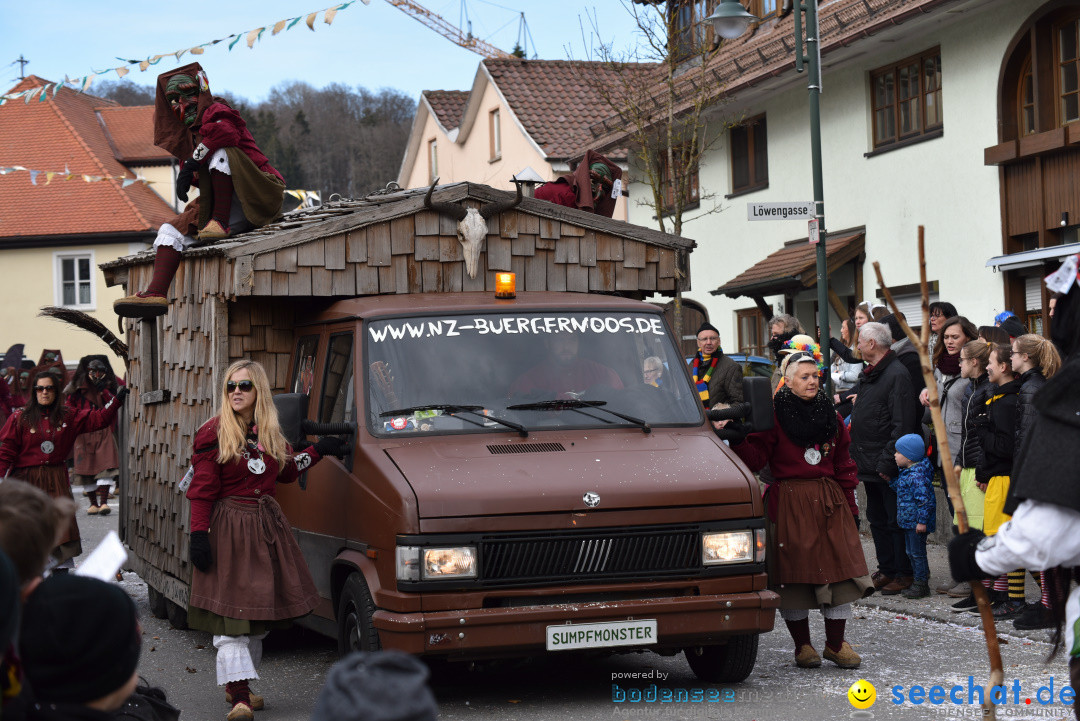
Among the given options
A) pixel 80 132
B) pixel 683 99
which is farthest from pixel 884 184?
pixel 80 132

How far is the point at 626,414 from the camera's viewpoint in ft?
25.0

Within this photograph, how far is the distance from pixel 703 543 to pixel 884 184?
15696 mm

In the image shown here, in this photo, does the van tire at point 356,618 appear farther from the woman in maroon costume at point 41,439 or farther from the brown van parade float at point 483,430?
the woman in maroon costume at point 41,439

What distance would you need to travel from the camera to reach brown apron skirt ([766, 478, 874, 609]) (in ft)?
25.3

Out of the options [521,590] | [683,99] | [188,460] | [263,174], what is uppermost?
[683,99]

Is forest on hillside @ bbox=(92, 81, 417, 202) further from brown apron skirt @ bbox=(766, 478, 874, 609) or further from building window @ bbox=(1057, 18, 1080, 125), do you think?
brown apron skirt @ bbox=(766, 478, 874, 609)

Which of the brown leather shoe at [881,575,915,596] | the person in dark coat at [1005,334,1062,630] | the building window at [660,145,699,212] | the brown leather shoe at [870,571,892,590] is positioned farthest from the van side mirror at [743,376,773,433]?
the building window at [660,145,699,212]

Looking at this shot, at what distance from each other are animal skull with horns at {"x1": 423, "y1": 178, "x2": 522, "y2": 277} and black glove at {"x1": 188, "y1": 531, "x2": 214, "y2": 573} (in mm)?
2675

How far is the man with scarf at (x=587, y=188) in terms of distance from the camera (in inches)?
447

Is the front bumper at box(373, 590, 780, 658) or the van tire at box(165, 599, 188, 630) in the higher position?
the front bumper at box(373, 590, 780, 658)

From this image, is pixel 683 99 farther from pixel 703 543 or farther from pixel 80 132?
pixel 80 132

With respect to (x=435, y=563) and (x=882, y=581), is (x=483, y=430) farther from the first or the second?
(x=882, y=581)

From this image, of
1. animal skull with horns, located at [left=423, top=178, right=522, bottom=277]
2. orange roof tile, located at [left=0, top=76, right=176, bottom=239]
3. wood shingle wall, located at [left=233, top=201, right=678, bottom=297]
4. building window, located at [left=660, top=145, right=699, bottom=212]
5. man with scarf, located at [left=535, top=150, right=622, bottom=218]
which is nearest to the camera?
wood shingle wall, located at [left=233, top=201, right=678, bottom=297]

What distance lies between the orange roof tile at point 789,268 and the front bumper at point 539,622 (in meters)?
14.1
